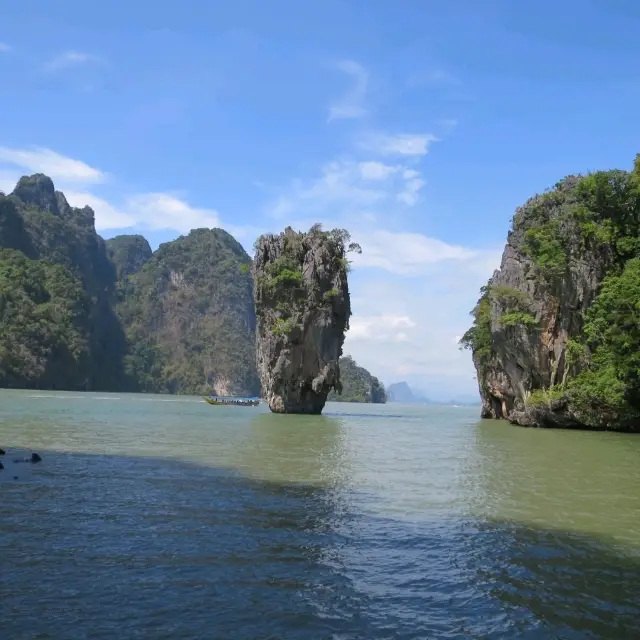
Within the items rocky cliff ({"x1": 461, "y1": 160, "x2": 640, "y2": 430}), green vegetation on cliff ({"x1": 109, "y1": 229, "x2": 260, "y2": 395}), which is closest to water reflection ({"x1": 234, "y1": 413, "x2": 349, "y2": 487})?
rocky cliff ({"x1": 461, "y1": 160, "x2": 640, "y2": 430})

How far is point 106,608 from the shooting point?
213 inches

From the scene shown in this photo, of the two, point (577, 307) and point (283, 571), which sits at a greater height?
point (577, 307)

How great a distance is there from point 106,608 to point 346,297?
3702 cm

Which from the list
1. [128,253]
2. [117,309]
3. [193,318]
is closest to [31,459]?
[193,318]

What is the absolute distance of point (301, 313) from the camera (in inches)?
1559

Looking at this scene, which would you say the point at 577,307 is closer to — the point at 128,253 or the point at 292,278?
the point at 292,278

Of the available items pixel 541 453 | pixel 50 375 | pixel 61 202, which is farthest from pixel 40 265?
pixel 541 453

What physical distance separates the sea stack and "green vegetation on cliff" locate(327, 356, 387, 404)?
7954 cm

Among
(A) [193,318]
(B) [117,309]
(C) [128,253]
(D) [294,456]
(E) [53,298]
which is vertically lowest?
(D) [294,456]

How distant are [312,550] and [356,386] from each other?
122m

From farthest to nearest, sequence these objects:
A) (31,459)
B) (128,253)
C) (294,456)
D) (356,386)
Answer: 1. (128,253)
2. (356,386)
3. (294,456)
4. (31,459)

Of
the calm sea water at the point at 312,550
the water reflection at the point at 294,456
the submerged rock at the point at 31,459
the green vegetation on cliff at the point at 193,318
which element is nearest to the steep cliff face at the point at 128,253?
the green vegetation on cliff at the point at 193,318

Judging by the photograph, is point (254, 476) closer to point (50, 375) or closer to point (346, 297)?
point (346, 297)

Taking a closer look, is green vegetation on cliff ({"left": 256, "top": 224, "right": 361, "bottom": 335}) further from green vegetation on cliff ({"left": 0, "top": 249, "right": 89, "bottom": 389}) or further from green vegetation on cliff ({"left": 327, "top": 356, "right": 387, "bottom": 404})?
green vegetation on cliff ({"left": 327, "top": 356, "right": 387, "bottom": 404})
